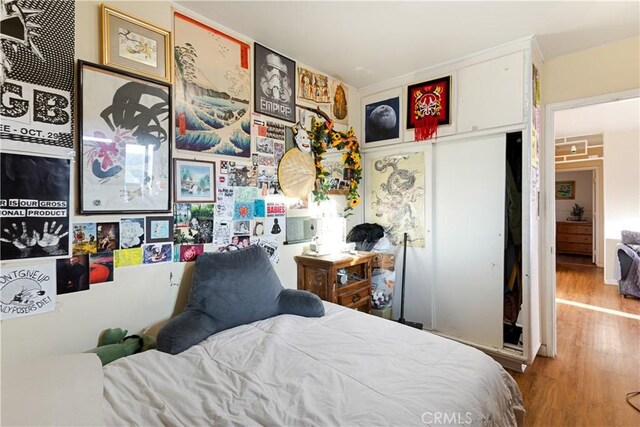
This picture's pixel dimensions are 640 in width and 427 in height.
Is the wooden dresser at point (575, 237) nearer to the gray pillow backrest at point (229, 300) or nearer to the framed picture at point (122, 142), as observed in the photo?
the gray pillow backrest at point (229, 300)

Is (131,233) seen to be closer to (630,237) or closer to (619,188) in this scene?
(630,237)

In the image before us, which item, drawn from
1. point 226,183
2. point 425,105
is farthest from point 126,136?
point 425,105

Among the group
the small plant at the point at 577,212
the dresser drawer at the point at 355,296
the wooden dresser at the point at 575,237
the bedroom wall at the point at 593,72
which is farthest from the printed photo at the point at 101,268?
the small plant at the point at 577,212

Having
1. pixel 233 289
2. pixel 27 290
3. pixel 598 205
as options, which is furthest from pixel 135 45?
pixel 598 205

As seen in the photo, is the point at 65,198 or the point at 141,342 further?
the point at 141,342

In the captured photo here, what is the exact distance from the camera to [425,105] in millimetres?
2850

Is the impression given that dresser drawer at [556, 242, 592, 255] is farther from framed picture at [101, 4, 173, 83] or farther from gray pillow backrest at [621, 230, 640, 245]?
framed picture at [101, 4, 173, 83]

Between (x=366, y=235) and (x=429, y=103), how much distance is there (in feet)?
4.55

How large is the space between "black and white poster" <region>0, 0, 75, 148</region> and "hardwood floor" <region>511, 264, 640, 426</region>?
10.3 ft

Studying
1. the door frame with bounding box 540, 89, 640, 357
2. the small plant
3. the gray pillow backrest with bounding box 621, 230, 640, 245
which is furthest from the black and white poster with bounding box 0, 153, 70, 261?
the small plant

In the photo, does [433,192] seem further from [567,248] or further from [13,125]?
[567,248]

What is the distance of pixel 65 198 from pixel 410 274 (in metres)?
2.73

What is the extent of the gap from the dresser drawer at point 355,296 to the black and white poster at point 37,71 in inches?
79.6

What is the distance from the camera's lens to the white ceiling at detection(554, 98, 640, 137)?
375cm
